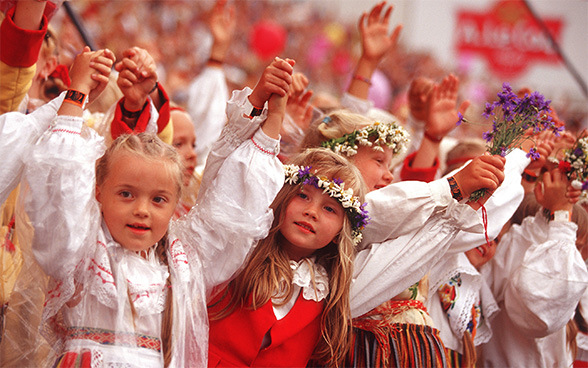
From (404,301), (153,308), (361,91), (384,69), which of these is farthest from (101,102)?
(384,69)

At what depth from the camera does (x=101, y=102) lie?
133 inches

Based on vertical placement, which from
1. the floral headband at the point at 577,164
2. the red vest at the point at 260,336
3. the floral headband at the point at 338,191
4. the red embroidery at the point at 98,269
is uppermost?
the floral headband at the point at 577,164

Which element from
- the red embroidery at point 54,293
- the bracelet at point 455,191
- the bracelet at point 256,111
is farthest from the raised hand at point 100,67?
the bracelet at point 455,191

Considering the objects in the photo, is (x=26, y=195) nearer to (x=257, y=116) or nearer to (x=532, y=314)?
(x=257, y=116)

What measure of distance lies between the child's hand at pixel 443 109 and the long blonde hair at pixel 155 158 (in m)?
1.61

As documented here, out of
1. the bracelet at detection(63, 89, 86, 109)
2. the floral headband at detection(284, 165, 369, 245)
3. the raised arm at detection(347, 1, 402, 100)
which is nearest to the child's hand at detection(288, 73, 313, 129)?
the raised arm at detection(347, 1, 402, 100)

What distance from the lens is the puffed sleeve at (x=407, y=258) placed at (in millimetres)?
2369

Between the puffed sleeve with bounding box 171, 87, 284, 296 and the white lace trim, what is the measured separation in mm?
270

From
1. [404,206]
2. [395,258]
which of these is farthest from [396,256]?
[404,206]

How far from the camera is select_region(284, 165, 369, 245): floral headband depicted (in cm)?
233

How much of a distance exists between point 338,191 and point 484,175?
1.76ft

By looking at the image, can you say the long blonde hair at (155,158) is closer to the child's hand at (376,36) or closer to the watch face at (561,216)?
the watch face at (561,216)

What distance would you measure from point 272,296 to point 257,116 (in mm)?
672

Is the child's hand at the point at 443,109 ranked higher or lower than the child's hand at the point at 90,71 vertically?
higher
